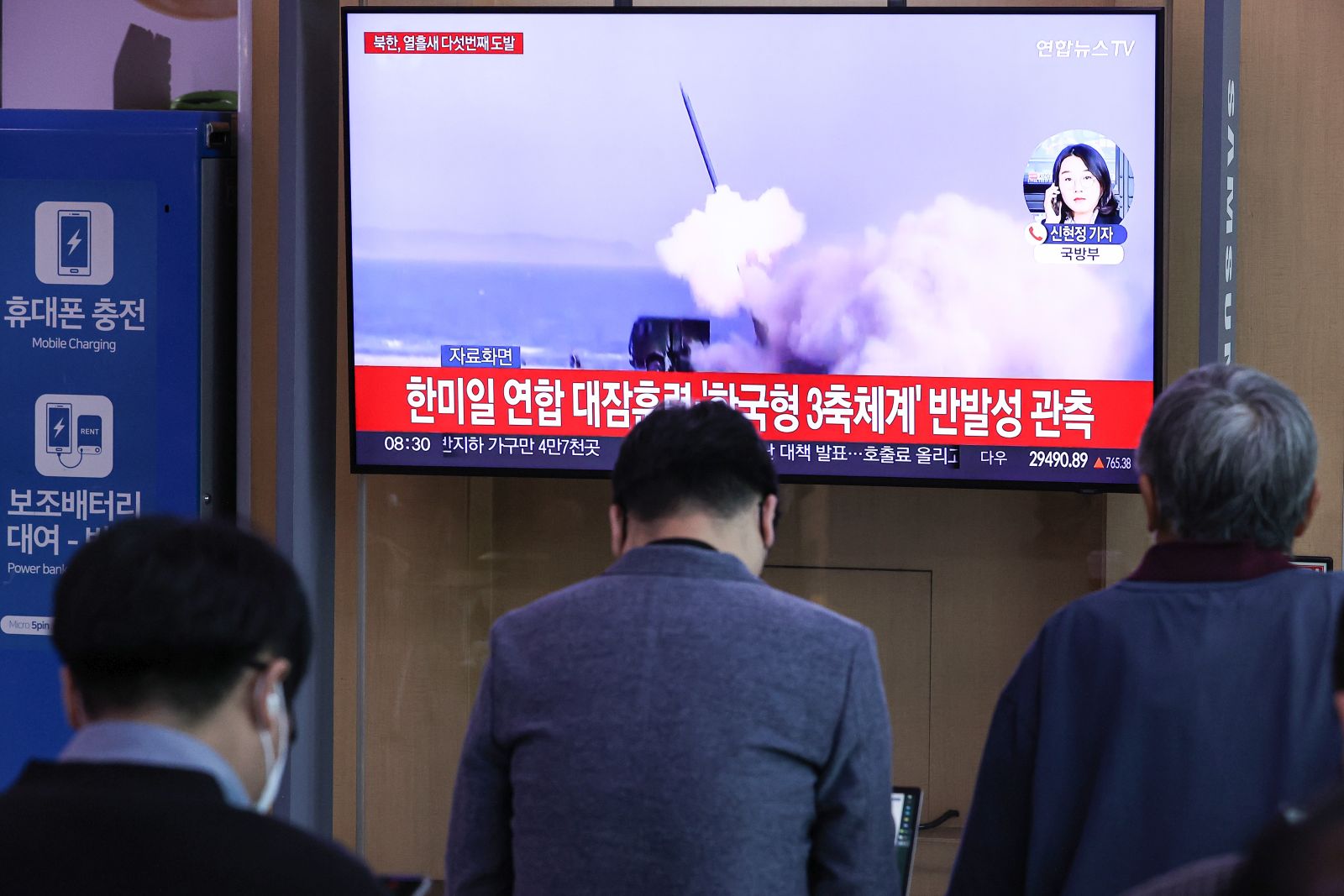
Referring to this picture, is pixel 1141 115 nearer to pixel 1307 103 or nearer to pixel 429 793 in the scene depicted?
pixel 1307 103

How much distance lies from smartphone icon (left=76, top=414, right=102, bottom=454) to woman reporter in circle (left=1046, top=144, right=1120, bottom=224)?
2.12 metres

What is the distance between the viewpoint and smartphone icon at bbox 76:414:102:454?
3.28 m

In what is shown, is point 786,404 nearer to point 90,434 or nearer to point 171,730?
point 90,434

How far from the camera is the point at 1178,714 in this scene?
63.0 inches

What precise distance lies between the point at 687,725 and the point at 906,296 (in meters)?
1.53

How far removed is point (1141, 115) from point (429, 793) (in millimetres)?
2195

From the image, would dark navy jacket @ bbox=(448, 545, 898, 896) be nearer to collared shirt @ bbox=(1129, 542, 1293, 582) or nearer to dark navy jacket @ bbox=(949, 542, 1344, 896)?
dark navy jacket @ bbox=(949, 542, 1344, 896)

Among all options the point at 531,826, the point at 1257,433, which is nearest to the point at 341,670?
the point at 531,826

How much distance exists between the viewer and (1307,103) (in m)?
3.03

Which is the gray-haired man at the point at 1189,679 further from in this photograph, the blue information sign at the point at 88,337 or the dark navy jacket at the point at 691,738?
the blue information sign at the point at 88,337

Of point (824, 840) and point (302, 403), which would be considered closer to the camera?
point (824, 840)

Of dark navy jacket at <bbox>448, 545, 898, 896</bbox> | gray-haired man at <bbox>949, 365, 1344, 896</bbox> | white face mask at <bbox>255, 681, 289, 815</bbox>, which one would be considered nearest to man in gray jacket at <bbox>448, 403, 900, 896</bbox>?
dark navy jacket at <bbox>448, 545, 898, 896</bbox>

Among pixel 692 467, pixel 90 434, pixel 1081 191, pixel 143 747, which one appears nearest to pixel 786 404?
pixel 1081 191

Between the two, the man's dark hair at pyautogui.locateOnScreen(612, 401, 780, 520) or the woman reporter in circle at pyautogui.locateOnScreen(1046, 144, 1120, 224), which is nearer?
the man's dark hair at pyautogui.locateOnScreen(612, 401, 780, 520)
